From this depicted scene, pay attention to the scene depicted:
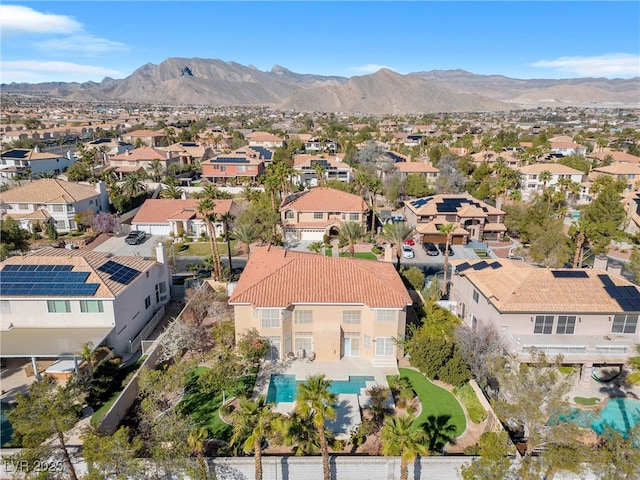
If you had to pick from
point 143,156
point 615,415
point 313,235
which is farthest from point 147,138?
point 615,415

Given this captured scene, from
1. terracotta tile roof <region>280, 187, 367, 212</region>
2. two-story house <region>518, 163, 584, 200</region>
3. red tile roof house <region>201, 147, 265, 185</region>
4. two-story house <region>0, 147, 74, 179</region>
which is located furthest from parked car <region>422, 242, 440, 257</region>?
two-story house <region>0, 147, 74, 179</region>

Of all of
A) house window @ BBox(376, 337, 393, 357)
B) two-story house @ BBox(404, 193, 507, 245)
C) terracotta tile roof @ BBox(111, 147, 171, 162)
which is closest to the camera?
house window @ BBox(376, 337, 393, 357)

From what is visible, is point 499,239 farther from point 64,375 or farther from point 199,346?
point 64,375

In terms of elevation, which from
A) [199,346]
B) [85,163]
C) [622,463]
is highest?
[85,163]

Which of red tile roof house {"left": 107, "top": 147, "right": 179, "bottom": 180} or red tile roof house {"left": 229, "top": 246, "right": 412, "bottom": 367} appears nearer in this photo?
red tile roof house {"left": 229, "top": 246, "right": 412, "bottom": 367}

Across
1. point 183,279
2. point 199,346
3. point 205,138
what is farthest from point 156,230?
point 205,138

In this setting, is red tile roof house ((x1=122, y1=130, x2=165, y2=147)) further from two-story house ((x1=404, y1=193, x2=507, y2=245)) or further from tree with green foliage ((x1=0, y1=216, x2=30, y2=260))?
two-story house ((x1=404, y1=193, x2=507, y2=245))

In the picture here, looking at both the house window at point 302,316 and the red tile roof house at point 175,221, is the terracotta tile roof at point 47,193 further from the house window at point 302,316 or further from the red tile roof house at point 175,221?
the house window at point 302,316
